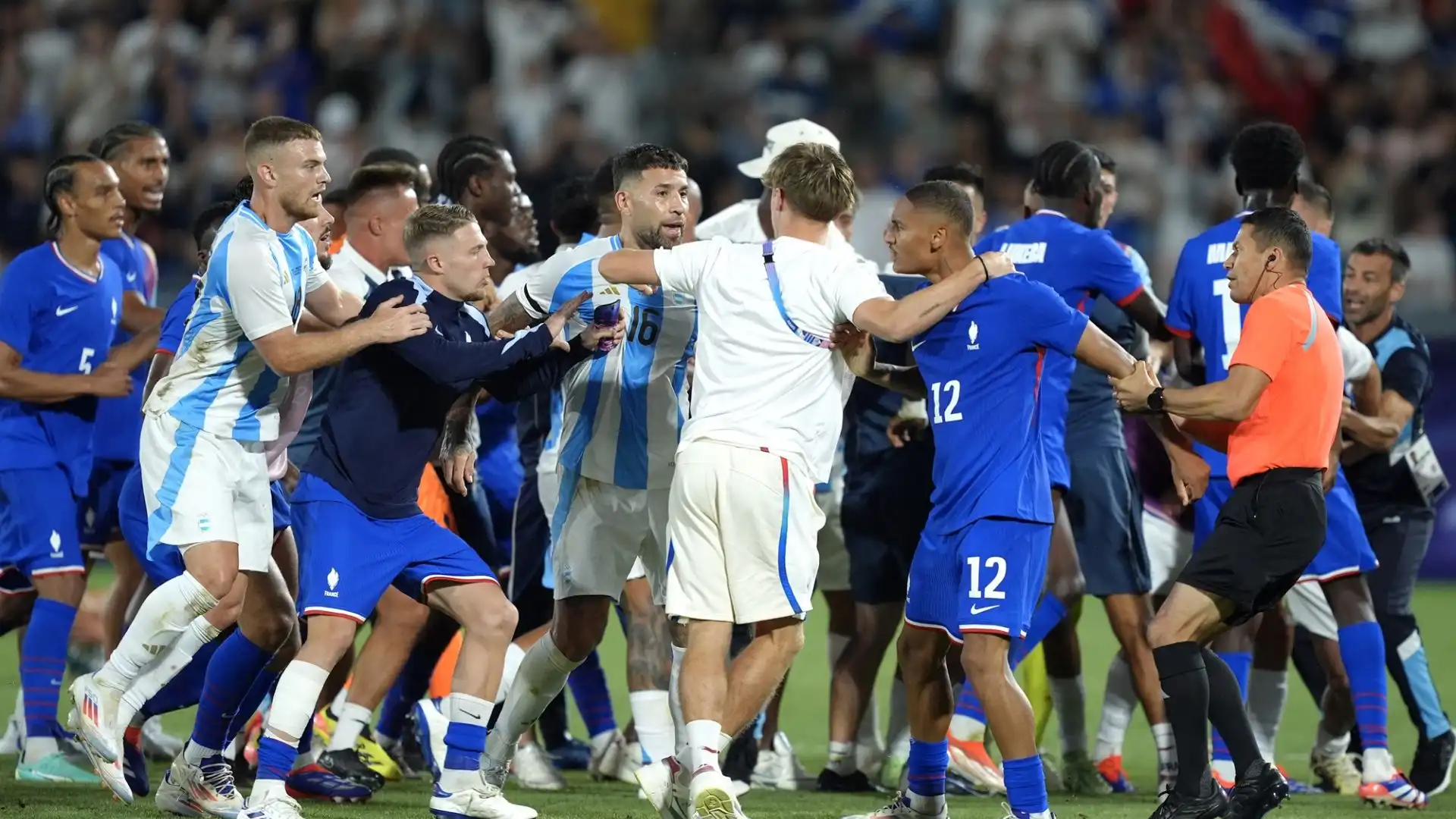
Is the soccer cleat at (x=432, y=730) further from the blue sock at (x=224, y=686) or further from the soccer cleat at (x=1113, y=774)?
the soccer cleat at (x=1113, y=774)

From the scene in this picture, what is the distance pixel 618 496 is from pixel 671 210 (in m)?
1.12

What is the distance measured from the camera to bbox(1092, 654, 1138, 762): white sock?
824 centimetres

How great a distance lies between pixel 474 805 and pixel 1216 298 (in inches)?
150

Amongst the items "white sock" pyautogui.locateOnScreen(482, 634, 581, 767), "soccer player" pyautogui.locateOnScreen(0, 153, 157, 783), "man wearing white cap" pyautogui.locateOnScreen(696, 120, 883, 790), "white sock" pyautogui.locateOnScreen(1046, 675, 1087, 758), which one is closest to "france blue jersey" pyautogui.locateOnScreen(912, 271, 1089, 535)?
"man wearing white cap" pyautogui.locateOnScreen(696, 120, 883, 790)

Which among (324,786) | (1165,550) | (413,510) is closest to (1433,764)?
(1165,550)

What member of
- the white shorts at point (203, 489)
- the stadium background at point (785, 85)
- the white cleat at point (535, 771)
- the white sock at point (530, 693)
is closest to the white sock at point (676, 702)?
the white sock at point (530, 693)

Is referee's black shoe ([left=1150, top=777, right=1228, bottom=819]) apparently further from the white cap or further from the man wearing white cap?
the white cap

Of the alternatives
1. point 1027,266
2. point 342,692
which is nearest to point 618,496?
point 1027,266

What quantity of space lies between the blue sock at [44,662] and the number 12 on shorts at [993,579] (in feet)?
13.7

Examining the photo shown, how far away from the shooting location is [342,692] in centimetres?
926

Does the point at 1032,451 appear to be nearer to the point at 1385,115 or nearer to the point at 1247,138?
the point at 1247,138

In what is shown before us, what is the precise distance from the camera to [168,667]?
6828 mm

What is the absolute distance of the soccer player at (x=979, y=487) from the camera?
20.6ft

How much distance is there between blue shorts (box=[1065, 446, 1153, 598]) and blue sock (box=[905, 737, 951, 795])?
1598mm
